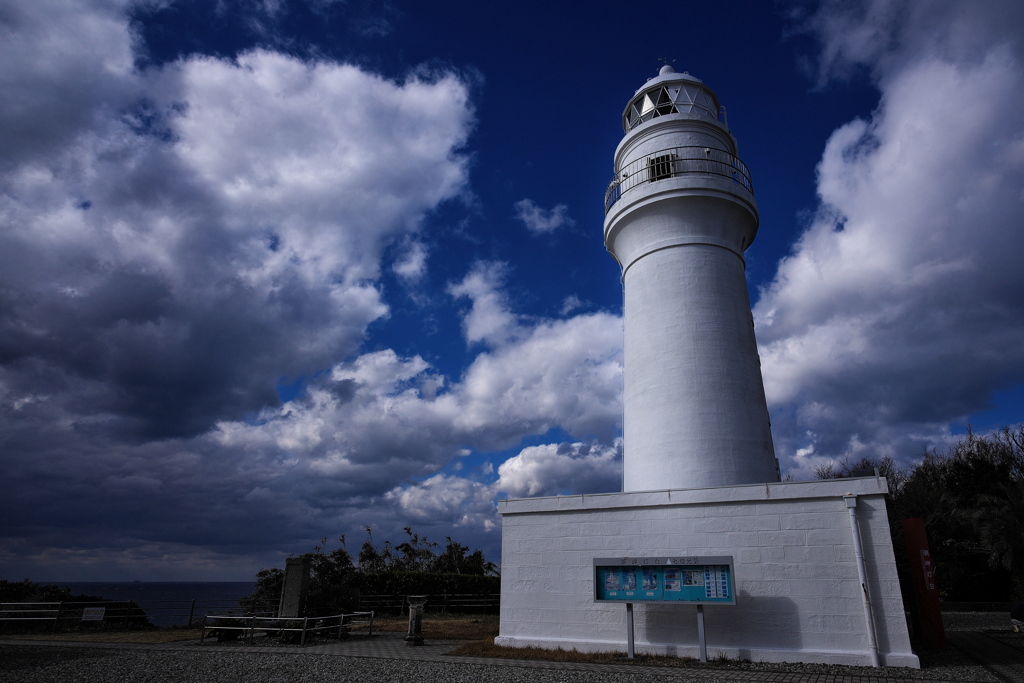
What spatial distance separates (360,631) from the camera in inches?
708

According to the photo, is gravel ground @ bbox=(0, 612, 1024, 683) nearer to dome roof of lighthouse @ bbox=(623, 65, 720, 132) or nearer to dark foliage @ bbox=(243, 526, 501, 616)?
dark foliage @ bbox=(243, 526, 501, 616)

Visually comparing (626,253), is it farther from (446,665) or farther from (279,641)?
(279,641)

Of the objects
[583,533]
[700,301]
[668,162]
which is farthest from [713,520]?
[668,162]

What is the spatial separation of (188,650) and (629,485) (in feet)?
35.6

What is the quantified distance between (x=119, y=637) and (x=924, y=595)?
20.1 metres

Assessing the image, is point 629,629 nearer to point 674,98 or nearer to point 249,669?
point 249,669

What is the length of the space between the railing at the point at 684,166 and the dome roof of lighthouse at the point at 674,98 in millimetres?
1495

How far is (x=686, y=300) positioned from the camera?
568 inches

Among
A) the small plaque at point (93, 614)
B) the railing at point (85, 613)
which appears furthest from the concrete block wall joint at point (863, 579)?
the small plaque at point (93, 614)

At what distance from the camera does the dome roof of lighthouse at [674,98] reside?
55.8 ft

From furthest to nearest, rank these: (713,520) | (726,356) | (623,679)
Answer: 1. (726,356)
2. (713,520)
3. (623,679)

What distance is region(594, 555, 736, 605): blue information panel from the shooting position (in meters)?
10.7

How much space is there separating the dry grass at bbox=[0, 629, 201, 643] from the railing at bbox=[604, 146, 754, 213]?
1748 cm

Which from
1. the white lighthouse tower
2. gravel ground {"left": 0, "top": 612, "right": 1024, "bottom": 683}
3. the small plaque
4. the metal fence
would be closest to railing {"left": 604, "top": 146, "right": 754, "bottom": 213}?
the white lighthouse tower
